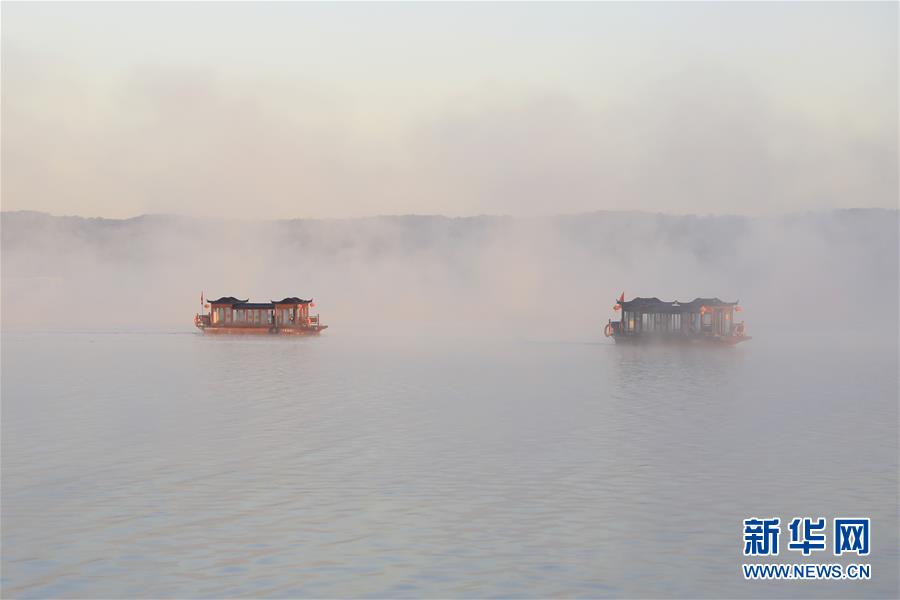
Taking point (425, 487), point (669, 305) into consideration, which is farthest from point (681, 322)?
point (425, 487)

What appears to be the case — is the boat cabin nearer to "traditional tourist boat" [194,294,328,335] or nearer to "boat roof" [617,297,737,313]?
"traditional tourist boat" [194,294,328,335]

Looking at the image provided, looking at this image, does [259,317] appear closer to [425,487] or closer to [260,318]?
[260,318]

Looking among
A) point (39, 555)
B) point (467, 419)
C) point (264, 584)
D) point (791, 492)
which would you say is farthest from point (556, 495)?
point (467, 419)

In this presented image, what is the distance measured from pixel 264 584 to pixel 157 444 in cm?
1527

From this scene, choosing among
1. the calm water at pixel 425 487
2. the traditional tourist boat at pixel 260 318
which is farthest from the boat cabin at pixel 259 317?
the calm water at pixel 425 487

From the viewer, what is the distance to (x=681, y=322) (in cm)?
9769

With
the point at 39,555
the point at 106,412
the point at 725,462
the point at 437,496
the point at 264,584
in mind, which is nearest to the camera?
the point at 264,584

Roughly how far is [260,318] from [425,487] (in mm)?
102310

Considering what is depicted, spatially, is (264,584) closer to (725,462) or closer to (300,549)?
(300,549)

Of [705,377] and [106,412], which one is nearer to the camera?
[106,412]

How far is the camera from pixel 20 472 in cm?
2361

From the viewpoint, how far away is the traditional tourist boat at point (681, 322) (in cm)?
9662

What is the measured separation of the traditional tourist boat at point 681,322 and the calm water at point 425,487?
162ft

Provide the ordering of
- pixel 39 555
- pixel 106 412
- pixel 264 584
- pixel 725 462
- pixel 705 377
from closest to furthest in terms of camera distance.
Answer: pixel 264 584 < pixel 39 555 < pixel 725 462 < pixel 106 412 < pixel 705 377
